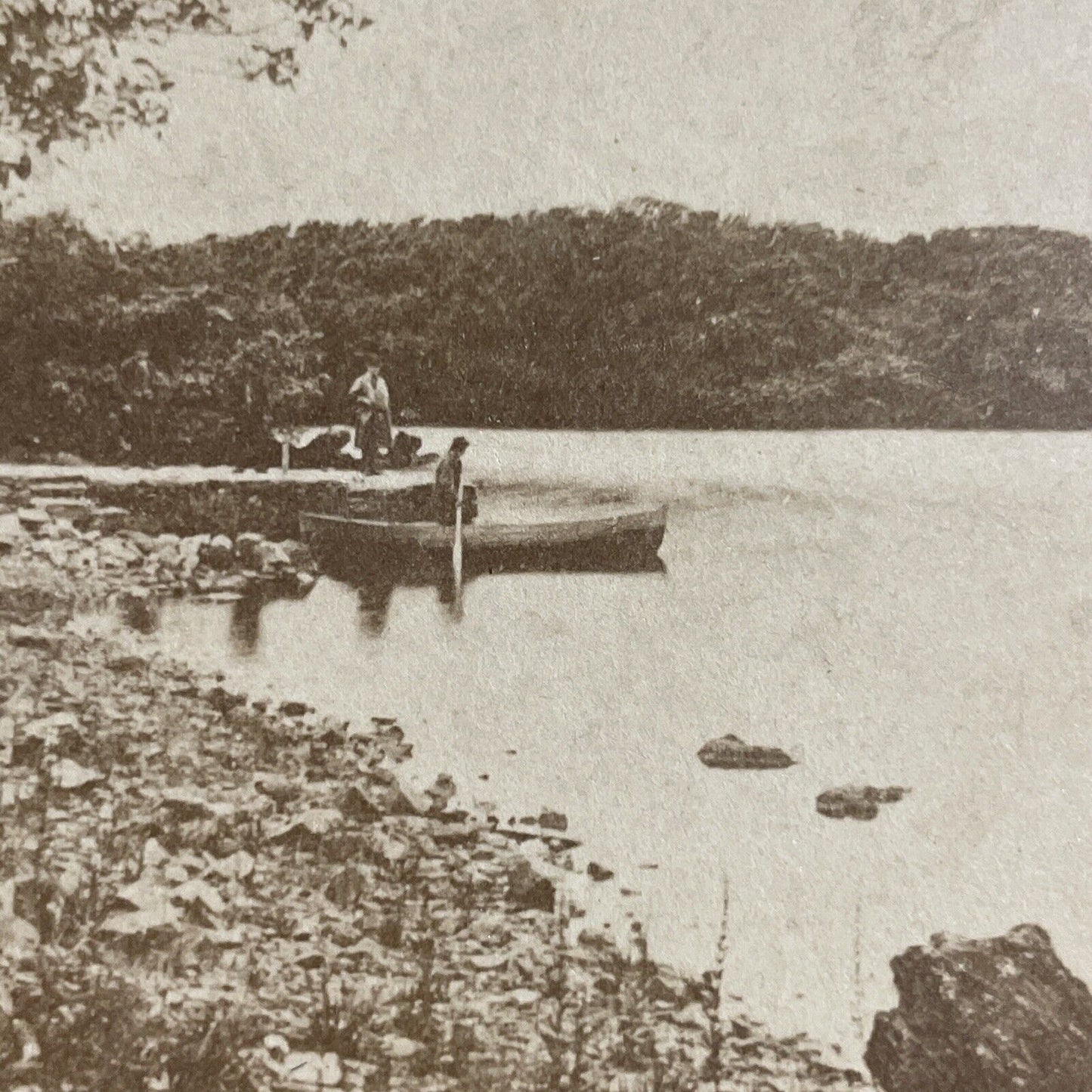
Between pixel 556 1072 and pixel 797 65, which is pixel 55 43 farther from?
pixel 556 1072

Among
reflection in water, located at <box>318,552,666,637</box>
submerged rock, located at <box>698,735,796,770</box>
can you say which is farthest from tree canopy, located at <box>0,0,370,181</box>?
submerged rock, located at <box>698,735,796,770</box>

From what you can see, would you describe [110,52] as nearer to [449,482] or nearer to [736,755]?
[449,482]

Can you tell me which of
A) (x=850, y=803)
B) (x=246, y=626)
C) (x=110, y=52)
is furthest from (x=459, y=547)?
(x=110, y=52)

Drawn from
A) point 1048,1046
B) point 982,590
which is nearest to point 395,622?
point 982,590

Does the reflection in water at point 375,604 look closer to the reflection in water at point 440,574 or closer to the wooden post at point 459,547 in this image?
the reflection in water at point 440,574

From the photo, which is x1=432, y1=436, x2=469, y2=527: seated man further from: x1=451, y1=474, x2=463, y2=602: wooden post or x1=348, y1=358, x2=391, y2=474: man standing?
x1=348, y1=358, x2=391, y2=474: man standing
